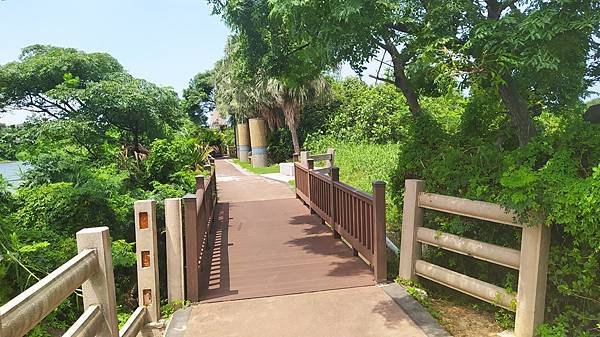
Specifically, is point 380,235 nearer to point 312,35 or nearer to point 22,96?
point 312,35

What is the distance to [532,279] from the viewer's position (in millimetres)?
3014

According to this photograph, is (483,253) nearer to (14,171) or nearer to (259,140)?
(14,171)

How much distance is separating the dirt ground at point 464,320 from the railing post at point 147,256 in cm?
255

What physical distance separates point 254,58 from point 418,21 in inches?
131

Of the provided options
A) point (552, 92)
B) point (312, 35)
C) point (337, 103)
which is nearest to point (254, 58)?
point (312, 35)

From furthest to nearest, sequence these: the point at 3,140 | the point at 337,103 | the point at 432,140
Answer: the point at 337,103, the point at 3,140, the point at 432,140

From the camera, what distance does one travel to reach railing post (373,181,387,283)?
4.38 m

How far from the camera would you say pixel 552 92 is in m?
4.68

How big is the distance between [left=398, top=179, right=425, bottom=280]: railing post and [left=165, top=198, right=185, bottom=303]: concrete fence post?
7.41 ft

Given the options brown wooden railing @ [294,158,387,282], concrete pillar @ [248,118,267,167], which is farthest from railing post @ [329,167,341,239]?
concrete pillar @ [248,118,267,167]

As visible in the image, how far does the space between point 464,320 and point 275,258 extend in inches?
102

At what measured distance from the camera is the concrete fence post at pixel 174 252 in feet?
13.7

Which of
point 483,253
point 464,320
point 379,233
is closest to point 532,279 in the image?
point 483,253

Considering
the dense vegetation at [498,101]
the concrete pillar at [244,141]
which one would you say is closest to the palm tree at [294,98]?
the concrete pillar at [244,141]
